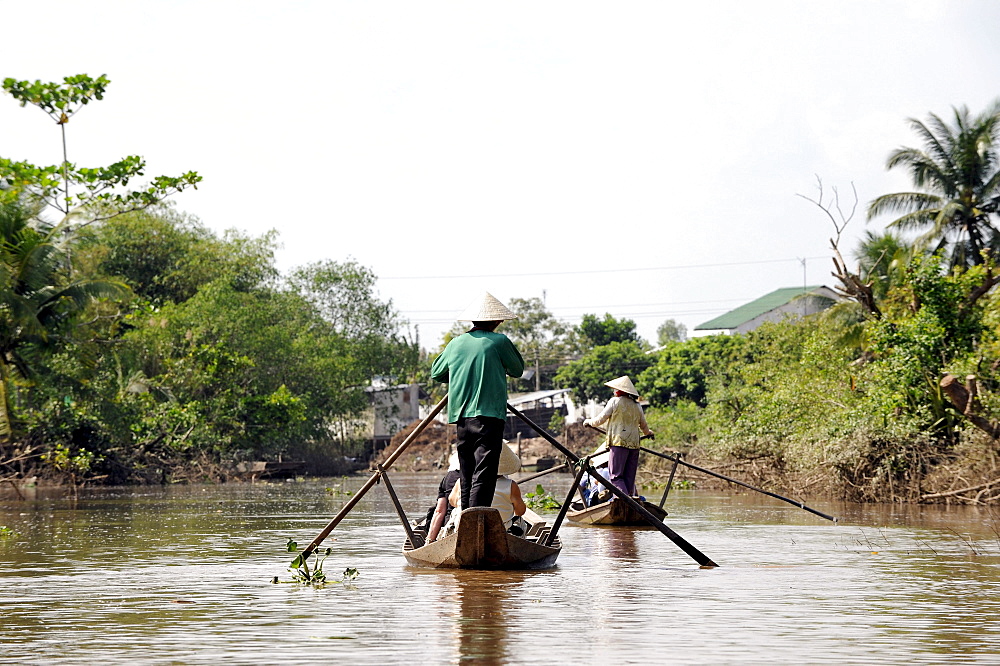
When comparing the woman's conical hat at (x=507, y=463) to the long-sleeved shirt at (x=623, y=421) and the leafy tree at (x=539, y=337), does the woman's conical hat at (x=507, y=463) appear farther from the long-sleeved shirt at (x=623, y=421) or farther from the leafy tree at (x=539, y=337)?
the leafy tree at (x=539, y=337)

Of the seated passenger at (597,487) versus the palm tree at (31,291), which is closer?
the seated passenger at (597,487)

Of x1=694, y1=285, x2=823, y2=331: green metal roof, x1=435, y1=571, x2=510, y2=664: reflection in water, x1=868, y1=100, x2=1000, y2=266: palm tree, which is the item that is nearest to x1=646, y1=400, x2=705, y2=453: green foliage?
x1=868, y1=100, x2=1000, y2=266: palm tree

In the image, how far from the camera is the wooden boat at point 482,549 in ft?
30.9

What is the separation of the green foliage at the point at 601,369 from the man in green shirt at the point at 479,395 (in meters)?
49.4

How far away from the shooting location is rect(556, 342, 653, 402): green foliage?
5991 centimetres

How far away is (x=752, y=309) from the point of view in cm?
7088

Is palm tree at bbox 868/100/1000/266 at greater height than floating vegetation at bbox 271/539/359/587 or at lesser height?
greater

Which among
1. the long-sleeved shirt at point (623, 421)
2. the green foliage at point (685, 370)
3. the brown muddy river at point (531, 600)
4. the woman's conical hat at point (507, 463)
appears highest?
the green foliage at point (685, 370)

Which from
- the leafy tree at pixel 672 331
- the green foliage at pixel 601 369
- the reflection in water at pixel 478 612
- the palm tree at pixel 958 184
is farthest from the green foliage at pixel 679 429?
the leafy tree at pixel 672 331

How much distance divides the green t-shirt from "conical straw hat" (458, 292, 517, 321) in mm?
133

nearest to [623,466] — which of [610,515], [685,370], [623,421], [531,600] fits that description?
[623,421]

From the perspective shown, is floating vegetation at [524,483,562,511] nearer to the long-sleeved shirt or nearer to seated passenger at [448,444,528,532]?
the long-sleeved shirt

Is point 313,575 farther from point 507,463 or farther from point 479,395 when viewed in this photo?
point 507,463

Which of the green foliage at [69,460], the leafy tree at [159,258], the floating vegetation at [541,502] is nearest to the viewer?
the floating vegetation at [541,502]
